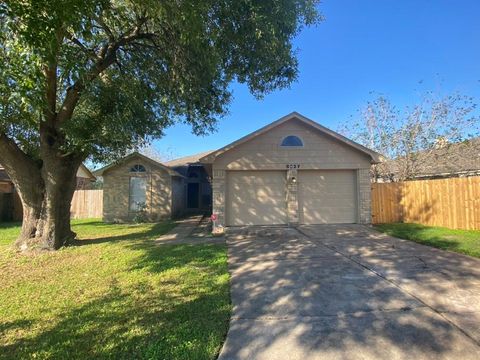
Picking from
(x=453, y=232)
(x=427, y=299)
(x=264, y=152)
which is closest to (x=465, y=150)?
(x=453, y=232)

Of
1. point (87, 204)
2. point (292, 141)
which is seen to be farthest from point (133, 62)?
point (87, 204)

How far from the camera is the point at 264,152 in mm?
12305

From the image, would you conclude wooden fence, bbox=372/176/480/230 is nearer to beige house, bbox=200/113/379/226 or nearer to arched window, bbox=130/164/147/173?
beige house, bbox=200/113/379/226

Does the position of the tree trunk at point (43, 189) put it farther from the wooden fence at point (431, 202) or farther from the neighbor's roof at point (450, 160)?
the neighbor's roof at point (450, 160)

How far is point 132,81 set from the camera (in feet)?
30.9

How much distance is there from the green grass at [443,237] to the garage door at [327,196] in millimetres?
1477

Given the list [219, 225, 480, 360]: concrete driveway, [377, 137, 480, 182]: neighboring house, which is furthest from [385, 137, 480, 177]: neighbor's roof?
[219, 225, 480, 360]: concrete driveway

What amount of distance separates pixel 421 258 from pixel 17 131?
12.0 metres

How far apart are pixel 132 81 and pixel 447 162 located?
63.0ft

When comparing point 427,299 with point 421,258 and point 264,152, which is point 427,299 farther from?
point 264,152

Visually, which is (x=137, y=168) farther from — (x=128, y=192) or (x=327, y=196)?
(x=327, y=196)

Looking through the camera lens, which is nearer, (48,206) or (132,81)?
(48,206)

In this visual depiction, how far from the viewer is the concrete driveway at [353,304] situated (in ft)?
11.0

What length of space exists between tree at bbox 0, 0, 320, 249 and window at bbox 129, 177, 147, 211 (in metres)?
7.37
